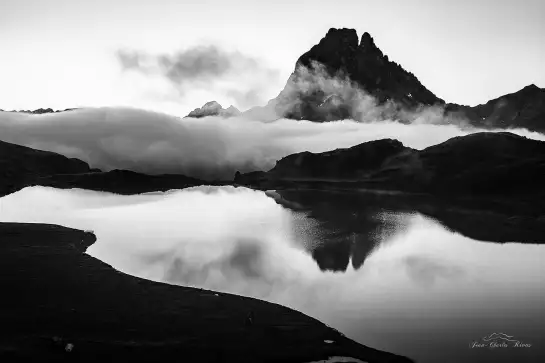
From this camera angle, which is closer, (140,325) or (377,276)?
(140,325)

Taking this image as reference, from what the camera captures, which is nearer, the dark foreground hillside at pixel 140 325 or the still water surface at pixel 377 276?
the dark foreground hillside at pixel 140 325

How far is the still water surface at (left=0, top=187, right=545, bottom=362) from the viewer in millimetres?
37594

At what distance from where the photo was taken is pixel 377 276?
6247cm

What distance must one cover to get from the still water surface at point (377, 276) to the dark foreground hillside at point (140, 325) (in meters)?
4.53

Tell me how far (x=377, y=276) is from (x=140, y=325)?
38434mm

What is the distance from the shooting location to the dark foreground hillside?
30.0 m

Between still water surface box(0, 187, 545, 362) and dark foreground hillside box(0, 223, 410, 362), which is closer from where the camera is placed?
dark foreground hillside box(0, 223, 410, 362)

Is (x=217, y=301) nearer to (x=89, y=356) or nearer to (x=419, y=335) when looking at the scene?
(x=89, y=356)

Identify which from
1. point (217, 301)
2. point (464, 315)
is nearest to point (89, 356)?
point (217, 301)

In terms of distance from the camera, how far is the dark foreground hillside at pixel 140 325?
30.0 meters

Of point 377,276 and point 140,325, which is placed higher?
point 140,325

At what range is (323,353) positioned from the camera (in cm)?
3123

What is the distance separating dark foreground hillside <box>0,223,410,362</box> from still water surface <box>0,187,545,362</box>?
178 inches

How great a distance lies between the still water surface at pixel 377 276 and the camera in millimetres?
37594
